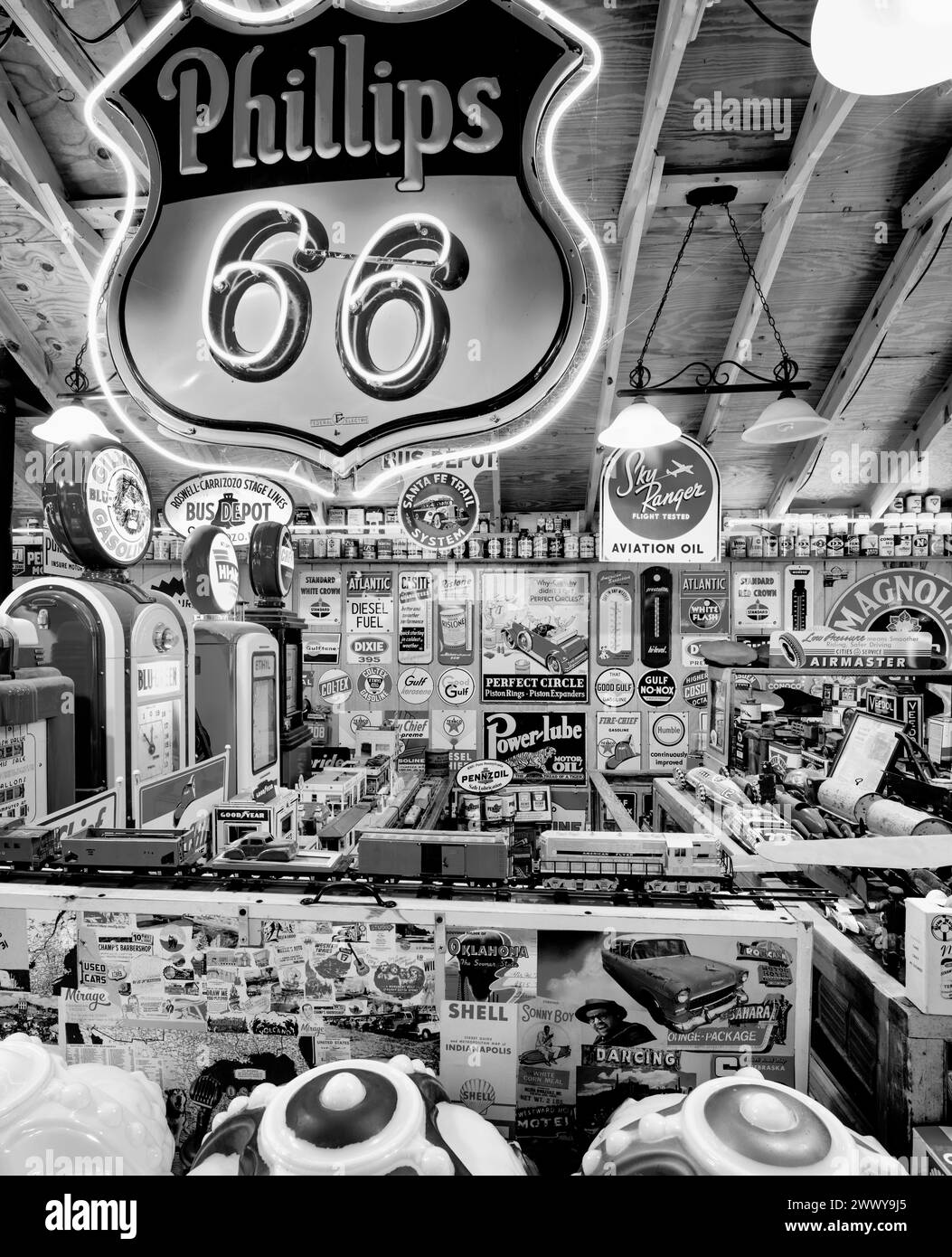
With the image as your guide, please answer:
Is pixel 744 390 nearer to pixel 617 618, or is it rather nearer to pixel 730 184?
pixel 730 184

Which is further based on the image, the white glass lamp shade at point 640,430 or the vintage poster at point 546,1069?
the white glass lamp shade at point 640,430

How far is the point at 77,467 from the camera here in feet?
11.5

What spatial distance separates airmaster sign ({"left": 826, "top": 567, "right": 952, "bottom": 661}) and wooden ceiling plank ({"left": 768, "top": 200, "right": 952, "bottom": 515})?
1730 mm

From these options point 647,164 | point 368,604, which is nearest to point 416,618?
point 368,604

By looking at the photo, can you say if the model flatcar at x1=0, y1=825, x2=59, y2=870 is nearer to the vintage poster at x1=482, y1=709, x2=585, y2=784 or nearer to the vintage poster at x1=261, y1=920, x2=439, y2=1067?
the vintage poster at x1=261, y1=920, x2=439, y2=1067

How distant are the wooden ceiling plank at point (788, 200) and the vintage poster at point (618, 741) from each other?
148 inches

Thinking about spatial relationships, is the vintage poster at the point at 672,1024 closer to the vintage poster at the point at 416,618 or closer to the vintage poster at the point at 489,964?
→ the vintage poster at the point at 489,964

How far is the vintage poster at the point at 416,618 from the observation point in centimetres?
836

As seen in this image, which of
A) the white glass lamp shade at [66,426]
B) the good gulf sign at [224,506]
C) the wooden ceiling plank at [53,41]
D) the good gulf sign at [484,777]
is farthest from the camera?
the good gulf sign at [224,506]

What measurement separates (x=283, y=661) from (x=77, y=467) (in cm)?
274

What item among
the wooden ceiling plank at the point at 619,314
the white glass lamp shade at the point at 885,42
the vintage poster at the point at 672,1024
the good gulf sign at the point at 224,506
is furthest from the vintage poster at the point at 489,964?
the good gulf sign at the point at 224,506

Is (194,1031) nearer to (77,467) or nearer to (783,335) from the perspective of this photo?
(77,467)

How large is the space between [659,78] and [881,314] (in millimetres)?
2675

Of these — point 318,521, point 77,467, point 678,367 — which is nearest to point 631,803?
point 678,367
